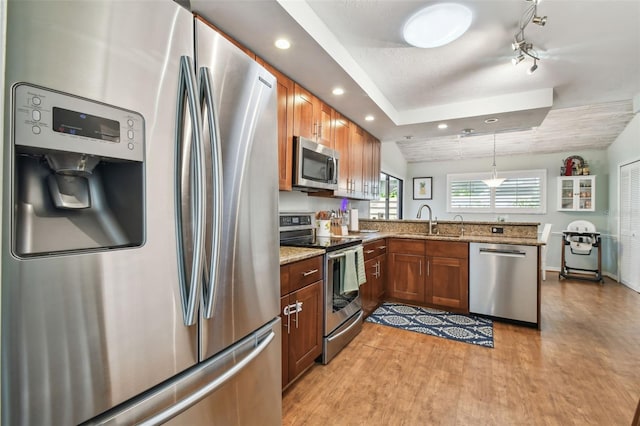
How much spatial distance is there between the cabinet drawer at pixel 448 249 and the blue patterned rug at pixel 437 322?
26.7 inches

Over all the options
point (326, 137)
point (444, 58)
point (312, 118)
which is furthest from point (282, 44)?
point (444, 58)

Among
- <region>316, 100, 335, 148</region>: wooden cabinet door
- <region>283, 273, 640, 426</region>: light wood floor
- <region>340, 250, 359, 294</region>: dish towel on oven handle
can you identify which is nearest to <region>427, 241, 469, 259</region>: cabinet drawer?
<region>283, 273, 640, 426</region>: light wood floor

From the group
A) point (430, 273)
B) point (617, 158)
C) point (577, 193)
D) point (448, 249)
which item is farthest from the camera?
point (577, 193)

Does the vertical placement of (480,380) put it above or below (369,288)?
below

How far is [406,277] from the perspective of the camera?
12.3ft

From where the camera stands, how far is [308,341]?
2.12 metres

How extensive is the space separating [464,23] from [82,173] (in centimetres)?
223

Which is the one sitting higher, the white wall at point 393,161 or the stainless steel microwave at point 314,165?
the white wall at point 393,161

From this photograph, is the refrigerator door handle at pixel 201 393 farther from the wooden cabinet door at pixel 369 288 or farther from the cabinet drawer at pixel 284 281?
the wooden cabinet door at pixel 369 288

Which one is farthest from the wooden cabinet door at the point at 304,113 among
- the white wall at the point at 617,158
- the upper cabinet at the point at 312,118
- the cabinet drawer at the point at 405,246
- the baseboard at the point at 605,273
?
the baseboard at the point at 605,273

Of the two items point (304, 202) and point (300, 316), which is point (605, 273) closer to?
point (304, 202)

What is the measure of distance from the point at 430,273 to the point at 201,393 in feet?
10.5

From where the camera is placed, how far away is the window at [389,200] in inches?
247

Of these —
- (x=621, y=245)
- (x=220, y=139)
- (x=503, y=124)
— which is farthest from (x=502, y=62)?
(x=621, y=245)
